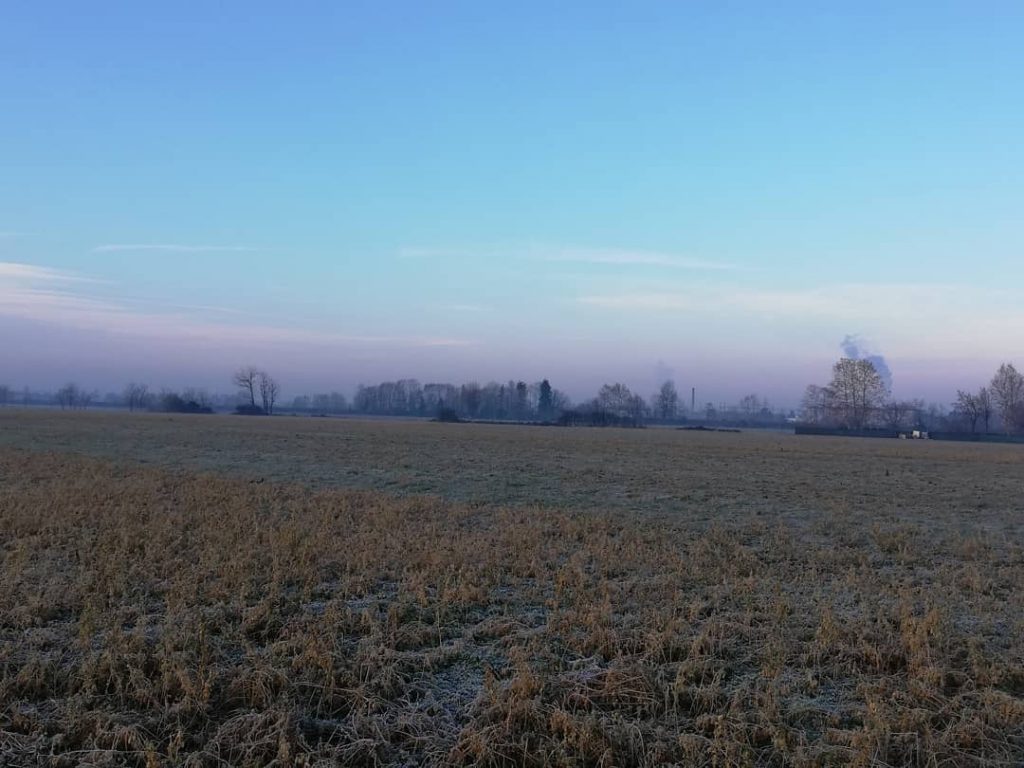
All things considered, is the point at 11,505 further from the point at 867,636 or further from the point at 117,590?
the point at 867,636

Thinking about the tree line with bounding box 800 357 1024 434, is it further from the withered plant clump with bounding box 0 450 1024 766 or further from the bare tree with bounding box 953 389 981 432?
the withered plant clump with bounding box 0 450 1024 766

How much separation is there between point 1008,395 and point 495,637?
168632 millimetres

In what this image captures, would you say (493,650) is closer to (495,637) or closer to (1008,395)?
(495,637)

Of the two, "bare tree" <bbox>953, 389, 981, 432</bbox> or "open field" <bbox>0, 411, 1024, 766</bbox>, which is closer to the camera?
"open field" <bbox>0, 411, 1024, 766</bbox>

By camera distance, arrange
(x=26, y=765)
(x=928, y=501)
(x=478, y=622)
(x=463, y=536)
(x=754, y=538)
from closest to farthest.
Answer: (x=26, y=765) → (x=478, y=622) → (x=463, y=536) → (x=754, y=538) → (x=928, y=501)

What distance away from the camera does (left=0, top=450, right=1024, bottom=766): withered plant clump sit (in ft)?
17.6

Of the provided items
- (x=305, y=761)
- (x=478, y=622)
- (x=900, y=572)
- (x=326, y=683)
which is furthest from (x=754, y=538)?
(x=305, y=761)

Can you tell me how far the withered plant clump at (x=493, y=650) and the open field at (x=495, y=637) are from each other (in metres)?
0.03

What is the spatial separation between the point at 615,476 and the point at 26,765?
77.5 feet

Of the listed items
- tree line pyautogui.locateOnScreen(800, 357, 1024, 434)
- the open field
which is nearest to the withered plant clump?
the open field

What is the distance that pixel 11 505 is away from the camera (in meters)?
15.2

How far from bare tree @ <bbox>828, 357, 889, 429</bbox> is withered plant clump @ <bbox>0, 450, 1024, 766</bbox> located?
141121 millimetres

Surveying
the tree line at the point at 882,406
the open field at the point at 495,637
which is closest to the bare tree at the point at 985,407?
the tree line at the point at 882,406

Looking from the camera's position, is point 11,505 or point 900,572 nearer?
point 900,572
